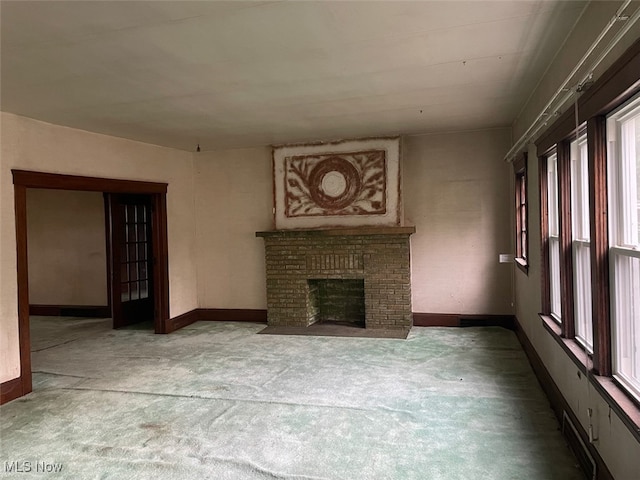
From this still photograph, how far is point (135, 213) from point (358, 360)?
452 centimetres

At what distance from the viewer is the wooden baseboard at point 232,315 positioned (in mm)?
6848

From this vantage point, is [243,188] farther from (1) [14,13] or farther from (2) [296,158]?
(1) [14,13]

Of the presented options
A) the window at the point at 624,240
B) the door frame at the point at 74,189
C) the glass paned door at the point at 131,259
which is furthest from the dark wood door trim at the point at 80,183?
the window at the point at 624,240

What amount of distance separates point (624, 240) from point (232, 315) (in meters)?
5.73

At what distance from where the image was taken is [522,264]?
4.99 m

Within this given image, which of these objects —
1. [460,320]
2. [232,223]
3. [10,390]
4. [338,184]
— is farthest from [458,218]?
[10,390]

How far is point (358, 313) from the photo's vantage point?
6547mm

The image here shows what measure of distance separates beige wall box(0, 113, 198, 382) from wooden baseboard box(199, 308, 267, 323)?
0.25 m

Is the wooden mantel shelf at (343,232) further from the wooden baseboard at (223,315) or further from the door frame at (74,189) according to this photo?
the door frame at (74,189)

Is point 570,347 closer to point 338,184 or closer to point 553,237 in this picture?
point 553,237

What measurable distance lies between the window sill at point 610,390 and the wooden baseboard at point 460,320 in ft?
9.75

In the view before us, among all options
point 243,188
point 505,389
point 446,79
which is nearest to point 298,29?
point 446,79

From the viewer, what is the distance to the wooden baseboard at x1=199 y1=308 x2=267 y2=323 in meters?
6.85

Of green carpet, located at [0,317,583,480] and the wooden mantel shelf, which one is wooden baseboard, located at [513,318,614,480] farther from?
the wooden mantel shelf
